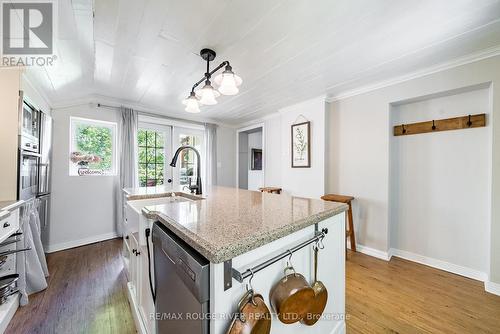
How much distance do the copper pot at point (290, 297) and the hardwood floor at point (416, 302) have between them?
0.95 m

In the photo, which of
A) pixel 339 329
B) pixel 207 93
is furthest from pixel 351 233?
pixel 207 93

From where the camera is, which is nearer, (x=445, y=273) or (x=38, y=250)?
(x=38, y=250)

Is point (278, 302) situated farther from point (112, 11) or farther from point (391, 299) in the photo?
point (112, 11)

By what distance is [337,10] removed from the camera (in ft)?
4.53

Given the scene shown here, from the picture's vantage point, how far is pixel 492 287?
1854 mm

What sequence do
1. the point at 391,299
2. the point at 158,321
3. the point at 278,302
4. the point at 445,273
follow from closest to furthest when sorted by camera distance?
the point at 278,302, the point at 158,321, the point at 391,299, the point at 445,273

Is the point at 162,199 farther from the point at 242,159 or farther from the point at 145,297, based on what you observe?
the point at 242,159

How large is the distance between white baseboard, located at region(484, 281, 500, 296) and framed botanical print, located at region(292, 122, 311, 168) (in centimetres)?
221

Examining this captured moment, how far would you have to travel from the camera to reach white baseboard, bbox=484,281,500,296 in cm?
183

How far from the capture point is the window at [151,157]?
364cm

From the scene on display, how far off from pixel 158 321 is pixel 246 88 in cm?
263

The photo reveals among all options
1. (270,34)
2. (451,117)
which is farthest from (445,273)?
(270,34)

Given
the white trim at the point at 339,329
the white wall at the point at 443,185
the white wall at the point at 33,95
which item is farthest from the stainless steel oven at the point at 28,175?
the white wall at the point at 443,185

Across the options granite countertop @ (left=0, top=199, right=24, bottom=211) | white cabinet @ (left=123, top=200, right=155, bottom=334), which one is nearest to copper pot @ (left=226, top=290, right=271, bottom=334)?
white cabinet @ (left=123, top=200, right=155, bottom=334)
